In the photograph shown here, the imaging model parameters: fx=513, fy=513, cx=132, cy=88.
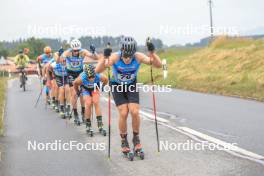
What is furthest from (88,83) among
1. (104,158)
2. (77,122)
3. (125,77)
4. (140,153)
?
(140,153)

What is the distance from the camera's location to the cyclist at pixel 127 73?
8508 mm

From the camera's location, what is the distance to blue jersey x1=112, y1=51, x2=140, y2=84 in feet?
28.4

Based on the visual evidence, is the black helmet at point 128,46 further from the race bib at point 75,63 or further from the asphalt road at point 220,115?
the race bib at point 75,63

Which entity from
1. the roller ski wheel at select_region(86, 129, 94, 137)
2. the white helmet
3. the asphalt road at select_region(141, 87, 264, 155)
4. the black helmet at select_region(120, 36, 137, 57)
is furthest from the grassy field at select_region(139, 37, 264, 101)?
the black helmet at select_region(120, 36, 137, 57)

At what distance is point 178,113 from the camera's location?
14297 millimetres

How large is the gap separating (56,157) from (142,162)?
1722 millimetres

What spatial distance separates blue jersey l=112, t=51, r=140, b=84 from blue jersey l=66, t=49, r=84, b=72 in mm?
4653

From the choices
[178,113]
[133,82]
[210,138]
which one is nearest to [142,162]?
[133,82]

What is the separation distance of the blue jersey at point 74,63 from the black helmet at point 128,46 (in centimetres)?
488

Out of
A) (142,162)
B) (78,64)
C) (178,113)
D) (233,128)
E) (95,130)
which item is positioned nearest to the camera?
(142,162)

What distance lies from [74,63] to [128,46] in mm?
5166

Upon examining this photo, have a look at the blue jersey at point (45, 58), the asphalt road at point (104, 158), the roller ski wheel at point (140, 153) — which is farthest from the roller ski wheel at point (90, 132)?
the blue jersey at point (45, 58)

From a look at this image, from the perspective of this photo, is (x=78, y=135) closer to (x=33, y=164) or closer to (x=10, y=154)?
(x=10, y=154)

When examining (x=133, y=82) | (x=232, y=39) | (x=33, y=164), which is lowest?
(x=33, y=164)
